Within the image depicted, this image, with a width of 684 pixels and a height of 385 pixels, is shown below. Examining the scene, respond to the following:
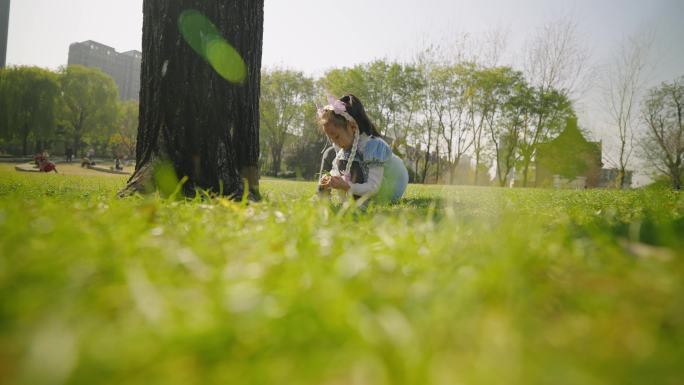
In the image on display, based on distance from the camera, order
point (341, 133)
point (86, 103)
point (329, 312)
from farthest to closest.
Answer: point (86, 103)
point (341, 133)
point (329, 312)

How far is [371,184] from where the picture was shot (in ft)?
15.8

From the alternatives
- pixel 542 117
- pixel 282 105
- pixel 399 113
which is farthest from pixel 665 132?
pixel 282 105

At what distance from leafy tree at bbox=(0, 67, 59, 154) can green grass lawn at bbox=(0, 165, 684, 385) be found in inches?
2452

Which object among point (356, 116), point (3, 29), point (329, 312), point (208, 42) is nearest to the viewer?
point (329, 312)

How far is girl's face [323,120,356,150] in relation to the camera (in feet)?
16.0

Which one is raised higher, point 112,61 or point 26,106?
point 112,61

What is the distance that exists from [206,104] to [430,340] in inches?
142

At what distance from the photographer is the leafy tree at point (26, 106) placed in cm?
4862

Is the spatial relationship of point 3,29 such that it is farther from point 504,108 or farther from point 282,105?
point 504,108

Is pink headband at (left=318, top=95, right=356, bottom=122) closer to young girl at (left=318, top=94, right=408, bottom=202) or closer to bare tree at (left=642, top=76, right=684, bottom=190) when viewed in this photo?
young girl at (left=318, top=94, right=408, bottom=202)

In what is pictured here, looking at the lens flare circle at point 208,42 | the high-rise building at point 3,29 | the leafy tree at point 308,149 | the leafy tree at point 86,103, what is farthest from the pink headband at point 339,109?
the high-rise building at point 3,29

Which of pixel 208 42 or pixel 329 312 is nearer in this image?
pixel 329 312

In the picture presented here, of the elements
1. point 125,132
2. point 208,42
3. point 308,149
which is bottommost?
point 208,42

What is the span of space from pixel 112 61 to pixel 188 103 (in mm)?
129506
